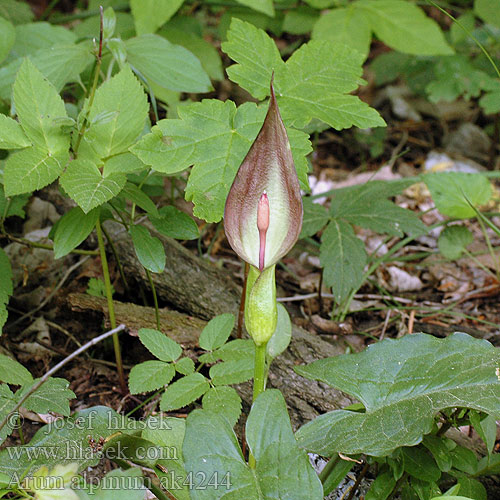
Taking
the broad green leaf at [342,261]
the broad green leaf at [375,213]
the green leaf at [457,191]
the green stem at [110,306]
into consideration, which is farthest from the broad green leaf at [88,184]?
the green leaf at [457,191]

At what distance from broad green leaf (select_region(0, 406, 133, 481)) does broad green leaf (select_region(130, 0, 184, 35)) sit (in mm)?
1479

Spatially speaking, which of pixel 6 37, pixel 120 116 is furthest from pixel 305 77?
pixel 6 37

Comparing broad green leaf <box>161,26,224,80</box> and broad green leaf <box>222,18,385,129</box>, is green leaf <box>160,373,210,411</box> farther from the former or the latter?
broad green leaf <box>161,26,224,80</box>

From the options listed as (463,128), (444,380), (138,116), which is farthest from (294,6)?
(444,380)

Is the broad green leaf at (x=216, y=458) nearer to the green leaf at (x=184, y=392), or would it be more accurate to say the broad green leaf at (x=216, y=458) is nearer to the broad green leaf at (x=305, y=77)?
the green leaf at (x=184, y=392)

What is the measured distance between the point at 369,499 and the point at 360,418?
185 mm

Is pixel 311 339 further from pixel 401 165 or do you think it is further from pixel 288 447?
pixel 401 165

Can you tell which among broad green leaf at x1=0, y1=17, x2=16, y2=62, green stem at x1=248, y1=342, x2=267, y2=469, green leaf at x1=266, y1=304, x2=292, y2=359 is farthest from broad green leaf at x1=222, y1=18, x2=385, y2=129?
broad green leaf at x1=0, y1=17, x2=16, y2=62

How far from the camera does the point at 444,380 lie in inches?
40.6

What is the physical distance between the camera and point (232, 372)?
1189 mm

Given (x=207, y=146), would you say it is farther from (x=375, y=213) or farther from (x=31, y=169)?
(x=375, y=213)

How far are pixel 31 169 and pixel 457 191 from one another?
56.0 inches

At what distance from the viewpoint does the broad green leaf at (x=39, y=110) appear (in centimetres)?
123

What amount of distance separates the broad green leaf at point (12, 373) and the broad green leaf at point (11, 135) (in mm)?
468
